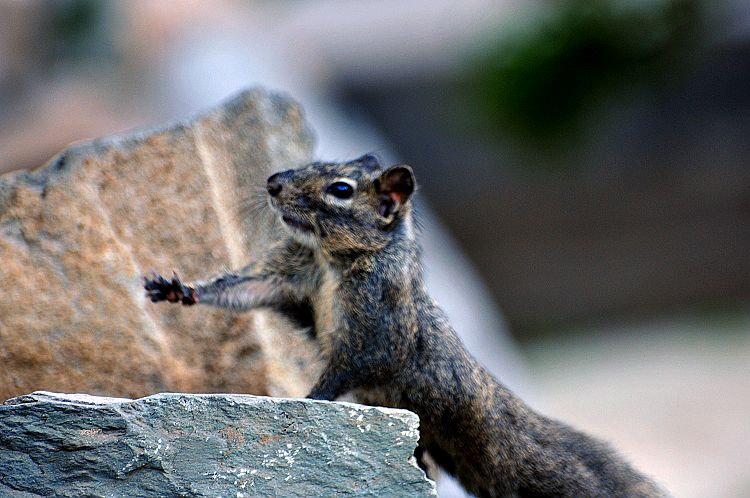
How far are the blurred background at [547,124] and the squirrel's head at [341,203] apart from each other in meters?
12.1

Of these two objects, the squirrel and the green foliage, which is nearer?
the squirrel

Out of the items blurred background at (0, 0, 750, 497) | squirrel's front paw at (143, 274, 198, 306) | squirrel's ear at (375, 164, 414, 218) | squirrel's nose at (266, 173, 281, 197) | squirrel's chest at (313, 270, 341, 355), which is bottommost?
squirrel's front paw at (143, 274, 198, 306)

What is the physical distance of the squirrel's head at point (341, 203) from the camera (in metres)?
7.02

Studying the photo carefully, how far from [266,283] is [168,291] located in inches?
28.1

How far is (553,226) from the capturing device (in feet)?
72.1

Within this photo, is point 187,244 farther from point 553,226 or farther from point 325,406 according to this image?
point 553,226

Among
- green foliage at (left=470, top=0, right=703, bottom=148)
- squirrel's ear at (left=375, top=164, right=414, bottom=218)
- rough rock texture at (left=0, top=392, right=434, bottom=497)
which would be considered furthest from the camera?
green foliage at (left=470, top=0, right=703, bottom=148)

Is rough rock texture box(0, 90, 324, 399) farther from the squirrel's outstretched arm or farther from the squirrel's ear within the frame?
the squirrel's ear

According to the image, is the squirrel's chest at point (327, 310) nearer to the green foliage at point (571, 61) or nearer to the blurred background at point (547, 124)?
the blurred background at point (547, 124)

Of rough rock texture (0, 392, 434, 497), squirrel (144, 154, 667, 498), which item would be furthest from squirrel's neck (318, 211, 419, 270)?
rough rock texture (0, 392, 434, 497)

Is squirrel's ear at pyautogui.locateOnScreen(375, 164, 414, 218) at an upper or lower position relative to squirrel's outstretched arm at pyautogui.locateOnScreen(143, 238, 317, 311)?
upper

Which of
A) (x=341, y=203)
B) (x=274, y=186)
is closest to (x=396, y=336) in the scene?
(x=341, y=203)

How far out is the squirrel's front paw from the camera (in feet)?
22.3

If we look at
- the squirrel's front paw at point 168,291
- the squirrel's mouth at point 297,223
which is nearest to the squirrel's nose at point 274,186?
the squirrel's mouth at point 297,223
